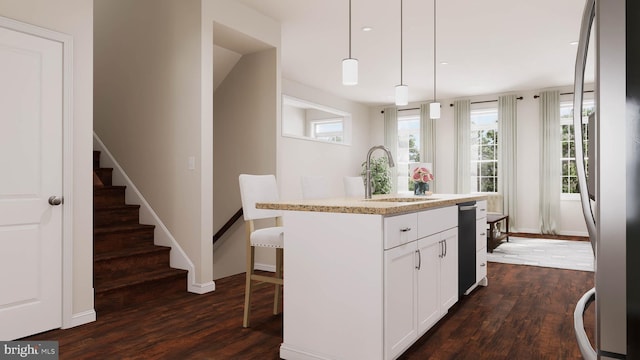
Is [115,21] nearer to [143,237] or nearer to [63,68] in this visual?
[63,68]

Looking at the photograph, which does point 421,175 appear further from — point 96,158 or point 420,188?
point 96,158

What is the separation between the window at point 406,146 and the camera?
30.8 feet

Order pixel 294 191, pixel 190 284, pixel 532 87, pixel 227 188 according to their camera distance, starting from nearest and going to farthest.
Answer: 1. pixel 190 284
2. pixel 227 188
3. pixel 294 191
4. pixel 532 87

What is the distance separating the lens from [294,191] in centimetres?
721

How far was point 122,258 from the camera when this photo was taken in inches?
142

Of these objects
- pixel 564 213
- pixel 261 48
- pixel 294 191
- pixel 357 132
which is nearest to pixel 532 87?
pixel 564 213

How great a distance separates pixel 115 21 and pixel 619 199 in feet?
16.5

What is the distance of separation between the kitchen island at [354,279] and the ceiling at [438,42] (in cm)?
266

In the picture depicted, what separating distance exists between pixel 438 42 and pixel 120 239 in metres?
4.27

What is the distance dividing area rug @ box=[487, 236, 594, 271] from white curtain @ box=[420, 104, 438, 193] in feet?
8.13

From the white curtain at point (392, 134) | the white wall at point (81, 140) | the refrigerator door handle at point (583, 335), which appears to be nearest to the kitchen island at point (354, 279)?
the refrigerator door handle at point (583, 335)

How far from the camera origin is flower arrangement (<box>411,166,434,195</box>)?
12.4 feet

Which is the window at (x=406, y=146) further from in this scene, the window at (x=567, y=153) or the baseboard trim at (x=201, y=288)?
the baseboard trim at (x=201, y=288)

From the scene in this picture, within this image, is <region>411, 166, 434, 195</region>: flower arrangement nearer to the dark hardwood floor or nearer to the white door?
the dark hardwood floor
